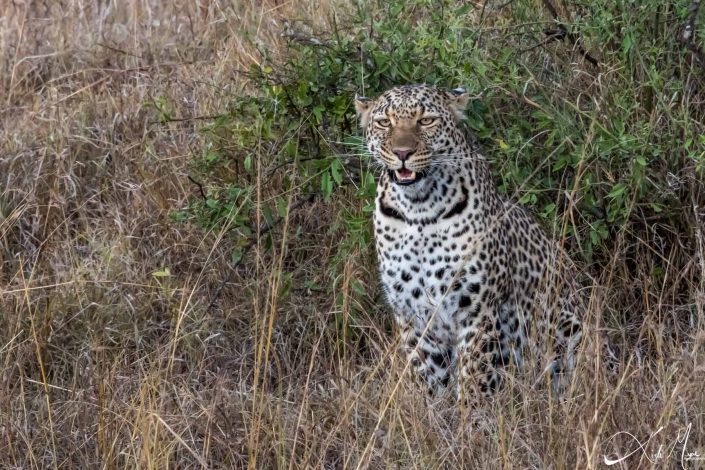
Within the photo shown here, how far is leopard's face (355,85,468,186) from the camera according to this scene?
5.32 m

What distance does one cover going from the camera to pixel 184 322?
5859 mm

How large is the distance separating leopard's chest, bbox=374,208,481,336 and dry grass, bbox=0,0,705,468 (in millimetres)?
211

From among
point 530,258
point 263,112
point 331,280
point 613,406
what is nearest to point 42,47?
point 263,112

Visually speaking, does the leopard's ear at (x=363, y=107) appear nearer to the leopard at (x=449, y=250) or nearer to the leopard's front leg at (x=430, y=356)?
the leopard at (x=449, y=250)

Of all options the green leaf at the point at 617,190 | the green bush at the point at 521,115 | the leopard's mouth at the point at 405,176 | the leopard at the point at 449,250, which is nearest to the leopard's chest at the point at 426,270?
the leopard at the point at 449,250

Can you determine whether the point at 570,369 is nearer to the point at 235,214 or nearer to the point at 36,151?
the point at 235,214

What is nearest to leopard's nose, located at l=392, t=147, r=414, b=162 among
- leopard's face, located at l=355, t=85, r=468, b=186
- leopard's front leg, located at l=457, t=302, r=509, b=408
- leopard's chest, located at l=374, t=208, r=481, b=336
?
leopard's face, located at l=355, t=85, r=468, b=186

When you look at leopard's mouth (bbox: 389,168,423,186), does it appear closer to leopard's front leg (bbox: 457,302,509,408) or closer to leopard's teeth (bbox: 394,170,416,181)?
leopard's teeth (bbox: 394,170,416,181)

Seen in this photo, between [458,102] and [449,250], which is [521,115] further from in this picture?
[449,250]

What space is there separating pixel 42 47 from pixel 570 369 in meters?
3.94

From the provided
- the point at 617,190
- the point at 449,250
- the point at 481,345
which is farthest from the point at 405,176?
the point at 617,190

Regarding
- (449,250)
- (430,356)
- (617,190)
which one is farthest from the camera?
(430,356)

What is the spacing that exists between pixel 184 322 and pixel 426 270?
1.07m

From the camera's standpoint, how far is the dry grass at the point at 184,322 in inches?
172
